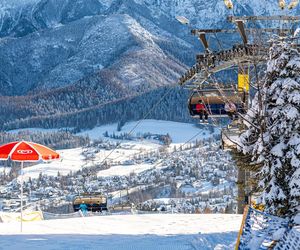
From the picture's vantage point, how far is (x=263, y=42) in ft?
42.0

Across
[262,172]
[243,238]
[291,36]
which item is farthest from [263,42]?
[243,238]

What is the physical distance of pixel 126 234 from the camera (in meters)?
14.9

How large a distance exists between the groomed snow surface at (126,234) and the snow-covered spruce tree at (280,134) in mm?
1947

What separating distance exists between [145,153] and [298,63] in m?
188

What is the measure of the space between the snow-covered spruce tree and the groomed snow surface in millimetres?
1947

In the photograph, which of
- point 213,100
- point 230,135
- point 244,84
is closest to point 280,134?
point 244,84

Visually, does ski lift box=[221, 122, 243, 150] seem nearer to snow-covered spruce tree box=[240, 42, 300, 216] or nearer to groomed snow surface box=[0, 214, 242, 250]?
groomed snow surface box=[0, 214, 242, 250]

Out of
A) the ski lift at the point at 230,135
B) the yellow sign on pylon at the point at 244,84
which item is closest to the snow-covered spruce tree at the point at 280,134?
the yellow sign on pylon at the point at 244,84

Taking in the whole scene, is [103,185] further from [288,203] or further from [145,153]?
[288,203]

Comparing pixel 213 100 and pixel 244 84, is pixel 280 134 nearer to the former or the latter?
pixel 244 84

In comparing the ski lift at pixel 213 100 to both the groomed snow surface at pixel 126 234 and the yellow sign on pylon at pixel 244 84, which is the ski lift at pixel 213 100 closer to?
the yellow sign on pylon at pixel 244 84

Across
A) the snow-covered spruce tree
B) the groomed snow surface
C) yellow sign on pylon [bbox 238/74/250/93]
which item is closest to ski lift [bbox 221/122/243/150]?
yellow sign on pylon [bbox 238/74/250/93]

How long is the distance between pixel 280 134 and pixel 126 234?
5398 mm

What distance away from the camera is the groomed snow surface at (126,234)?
41.4 feet
